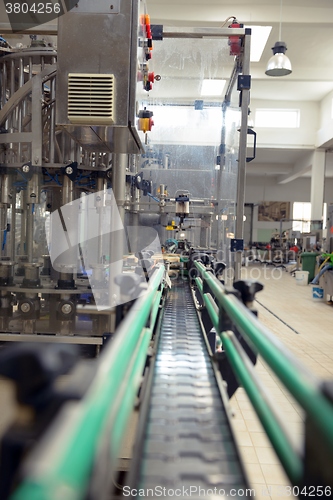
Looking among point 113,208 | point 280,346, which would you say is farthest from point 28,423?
point 113,208

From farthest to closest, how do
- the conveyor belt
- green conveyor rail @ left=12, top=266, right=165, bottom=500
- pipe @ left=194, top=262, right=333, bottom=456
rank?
the conveyor belt < pipe @ left=194, top=262, right=333, bottom=456 < green conveyor rail @ left=12, top=266, right=165, bottom=500

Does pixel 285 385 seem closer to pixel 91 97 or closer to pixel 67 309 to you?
pixel 91 97

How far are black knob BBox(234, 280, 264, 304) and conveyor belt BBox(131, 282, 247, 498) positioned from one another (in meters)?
0.31

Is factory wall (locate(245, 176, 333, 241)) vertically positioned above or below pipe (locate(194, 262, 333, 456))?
above

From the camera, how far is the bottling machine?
61 centimetres

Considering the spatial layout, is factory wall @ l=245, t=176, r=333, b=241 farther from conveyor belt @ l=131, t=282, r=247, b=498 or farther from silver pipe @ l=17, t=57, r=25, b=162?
conveyor belt @ l=131, t=282, r=247, b=498

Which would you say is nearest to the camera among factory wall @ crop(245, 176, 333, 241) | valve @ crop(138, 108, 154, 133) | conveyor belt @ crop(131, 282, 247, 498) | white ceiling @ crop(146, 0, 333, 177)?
conveyor belt @ crop(131, 282, 247, 498)

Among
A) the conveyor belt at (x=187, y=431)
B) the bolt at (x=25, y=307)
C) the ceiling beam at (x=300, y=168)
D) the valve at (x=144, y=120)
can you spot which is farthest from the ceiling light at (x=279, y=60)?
the ceiling beam at (x=300, y=168)

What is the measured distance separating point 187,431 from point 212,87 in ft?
12.1

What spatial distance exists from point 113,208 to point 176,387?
5.97 ft

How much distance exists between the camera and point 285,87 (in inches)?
398

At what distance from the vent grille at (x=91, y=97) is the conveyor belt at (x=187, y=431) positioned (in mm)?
1209

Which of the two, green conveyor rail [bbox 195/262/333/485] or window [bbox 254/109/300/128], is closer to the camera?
green conveyor rail [bbox 195/262/333/485]

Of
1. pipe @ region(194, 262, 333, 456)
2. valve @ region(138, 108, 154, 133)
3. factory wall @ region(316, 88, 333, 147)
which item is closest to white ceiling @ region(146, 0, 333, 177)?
factory wall @ region(316, 88, 333, 147)
